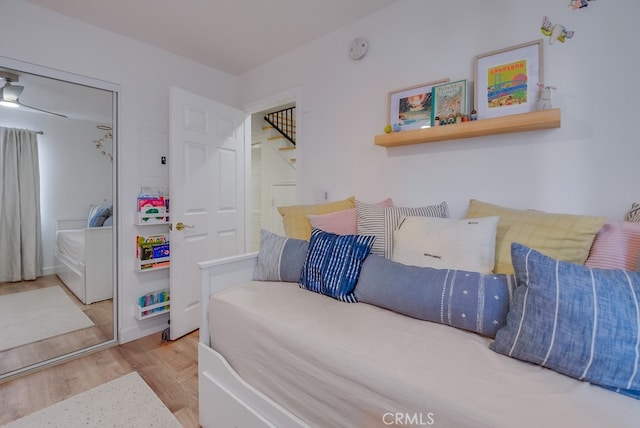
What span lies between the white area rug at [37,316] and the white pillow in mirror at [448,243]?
2.55 meters

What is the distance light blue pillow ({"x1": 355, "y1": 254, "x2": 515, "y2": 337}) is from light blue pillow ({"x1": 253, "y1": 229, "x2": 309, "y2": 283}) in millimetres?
443

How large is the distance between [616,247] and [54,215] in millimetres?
3221

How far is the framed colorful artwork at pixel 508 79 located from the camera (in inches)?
55.4

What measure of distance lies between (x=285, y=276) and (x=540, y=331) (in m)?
1.17

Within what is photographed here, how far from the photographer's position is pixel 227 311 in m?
1.36

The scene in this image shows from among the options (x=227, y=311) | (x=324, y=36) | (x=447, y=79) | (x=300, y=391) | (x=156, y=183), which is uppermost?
(x=324, y=36)

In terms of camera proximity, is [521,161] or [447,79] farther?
[447,79]

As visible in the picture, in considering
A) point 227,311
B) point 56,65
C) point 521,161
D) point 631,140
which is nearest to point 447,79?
point 521,161

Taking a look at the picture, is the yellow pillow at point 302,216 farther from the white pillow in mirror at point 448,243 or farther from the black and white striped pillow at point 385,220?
the white pillow in mirror at point 448,243

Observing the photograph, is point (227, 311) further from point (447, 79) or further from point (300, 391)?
point (447, 79)

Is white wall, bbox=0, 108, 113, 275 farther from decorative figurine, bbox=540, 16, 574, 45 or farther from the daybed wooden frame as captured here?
decorative figurine, bbox=540, 16, 574, 45

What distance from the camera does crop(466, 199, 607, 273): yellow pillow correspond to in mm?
1100

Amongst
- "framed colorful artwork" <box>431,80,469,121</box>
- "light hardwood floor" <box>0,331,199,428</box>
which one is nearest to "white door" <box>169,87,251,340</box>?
"light hardwood floor" <box>0,331,199,428</box>

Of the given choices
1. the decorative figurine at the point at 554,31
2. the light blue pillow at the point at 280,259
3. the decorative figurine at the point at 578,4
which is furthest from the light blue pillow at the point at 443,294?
the decorative figurine at the point at 578,4
